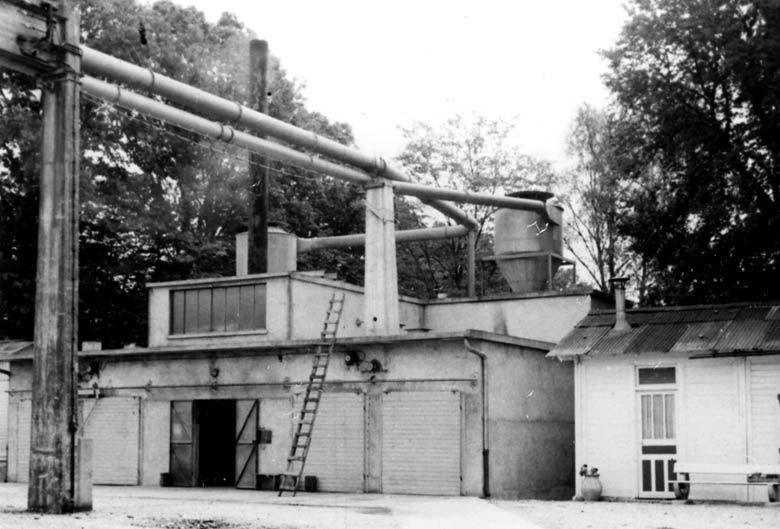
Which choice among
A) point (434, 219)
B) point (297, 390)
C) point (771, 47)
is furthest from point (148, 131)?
point (771, 47)

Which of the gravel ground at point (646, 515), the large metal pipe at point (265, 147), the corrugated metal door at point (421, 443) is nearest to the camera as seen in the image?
the gravel ground at point (646, 515)

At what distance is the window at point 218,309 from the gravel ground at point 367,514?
6.24 meters

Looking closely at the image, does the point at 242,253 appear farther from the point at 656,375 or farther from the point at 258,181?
the point at 656,375

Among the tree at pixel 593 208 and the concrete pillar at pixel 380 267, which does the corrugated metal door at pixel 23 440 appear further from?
the tree at pixel 593 208

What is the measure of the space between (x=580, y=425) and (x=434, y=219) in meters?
28.9

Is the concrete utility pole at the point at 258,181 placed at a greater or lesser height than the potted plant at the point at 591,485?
greater

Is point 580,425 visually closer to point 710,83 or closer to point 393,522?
point 393,522

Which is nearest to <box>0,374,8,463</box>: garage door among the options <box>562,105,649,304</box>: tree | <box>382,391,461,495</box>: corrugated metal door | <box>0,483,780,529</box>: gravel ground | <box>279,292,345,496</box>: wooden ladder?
<box>0,483,780,529</box>: gravel ground

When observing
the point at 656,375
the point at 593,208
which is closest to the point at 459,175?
the point at 593,208

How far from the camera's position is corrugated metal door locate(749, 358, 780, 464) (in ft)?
68.2

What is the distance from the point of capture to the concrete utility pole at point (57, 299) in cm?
1614

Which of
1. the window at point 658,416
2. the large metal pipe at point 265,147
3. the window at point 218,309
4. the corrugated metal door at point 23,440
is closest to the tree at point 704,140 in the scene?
the large metal pipe at point 265,147

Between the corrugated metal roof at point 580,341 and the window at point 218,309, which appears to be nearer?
the corrugated metal roof at point 580,341

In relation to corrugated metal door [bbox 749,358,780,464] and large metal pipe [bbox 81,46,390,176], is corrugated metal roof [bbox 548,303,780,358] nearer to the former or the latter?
corrugated metal door [bbox 749,358,780,464]
